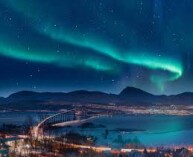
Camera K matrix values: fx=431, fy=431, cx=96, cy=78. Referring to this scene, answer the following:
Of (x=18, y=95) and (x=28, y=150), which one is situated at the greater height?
(x=18, y=95)

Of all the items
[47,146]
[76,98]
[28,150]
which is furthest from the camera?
[76,98]

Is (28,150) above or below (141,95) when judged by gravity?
below

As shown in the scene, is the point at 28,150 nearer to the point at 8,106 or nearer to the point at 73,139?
the point at 73,139

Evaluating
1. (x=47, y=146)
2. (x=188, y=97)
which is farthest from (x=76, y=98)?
(x=47, y=146)

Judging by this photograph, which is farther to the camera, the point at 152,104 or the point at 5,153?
the point at 152,104

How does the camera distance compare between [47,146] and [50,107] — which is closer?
[47,146]

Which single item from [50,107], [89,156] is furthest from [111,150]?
[50,107]

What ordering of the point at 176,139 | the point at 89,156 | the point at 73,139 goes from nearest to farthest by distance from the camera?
the point at 89,156
the point at 73,139
the point at 176,139

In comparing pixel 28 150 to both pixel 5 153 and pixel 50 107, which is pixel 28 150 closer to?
pixel 5 153

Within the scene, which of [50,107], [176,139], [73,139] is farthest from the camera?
[50,107]
